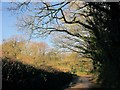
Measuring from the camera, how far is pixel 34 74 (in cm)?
1773

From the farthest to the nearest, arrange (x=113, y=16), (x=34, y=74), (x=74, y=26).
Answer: (x=74, y=26) < (x=34, y=74) < (x=113, y=16)

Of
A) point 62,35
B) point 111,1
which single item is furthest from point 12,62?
point 62,35

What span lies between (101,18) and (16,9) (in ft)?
19.6

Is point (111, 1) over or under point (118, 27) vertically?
over

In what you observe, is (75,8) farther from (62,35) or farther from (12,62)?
(62,35)

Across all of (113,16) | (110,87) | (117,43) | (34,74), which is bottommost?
(110,87)

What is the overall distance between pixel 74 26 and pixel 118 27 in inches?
768

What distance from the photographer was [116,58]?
14055 mm

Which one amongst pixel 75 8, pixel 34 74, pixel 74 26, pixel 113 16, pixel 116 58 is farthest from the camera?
pixel 74 26

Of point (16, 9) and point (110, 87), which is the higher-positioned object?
point (16, 9)

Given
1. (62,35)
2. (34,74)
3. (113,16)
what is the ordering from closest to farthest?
(113,16)
(34,74)
(62,35)

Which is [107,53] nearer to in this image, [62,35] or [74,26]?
[74,26]

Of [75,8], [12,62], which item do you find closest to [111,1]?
[12,62]

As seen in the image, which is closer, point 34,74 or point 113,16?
point 113,16
